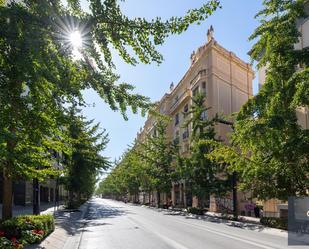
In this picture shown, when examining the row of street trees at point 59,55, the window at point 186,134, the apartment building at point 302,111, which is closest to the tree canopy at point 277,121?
the apartment building at point 302,111

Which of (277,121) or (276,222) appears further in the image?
(276,222)

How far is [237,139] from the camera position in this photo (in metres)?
20.8

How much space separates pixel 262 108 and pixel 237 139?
202cm

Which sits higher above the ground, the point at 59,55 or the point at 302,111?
the point at 302,111

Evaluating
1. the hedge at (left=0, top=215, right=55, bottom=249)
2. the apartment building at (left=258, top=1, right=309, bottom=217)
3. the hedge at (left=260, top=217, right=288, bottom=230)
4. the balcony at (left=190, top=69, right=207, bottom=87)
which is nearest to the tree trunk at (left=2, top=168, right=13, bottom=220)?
the hedge at (left=0, top=215, right=55, bottom=249)

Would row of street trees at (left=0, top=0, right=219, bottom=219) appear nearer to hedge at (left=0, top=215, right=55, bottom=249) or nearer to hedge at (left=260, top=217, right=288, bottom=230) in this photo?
hedge at (left=0, top=215, right=55, bottom=249)

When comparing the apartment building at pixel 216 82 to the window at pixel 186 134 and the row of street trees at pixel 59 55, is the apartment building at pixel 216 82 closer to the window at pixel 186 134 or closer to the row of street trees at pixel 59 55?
the window at pixel 186 134

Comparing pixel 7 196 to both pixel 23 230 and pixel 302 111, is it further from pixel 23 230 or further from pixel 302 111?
pixel 302 111

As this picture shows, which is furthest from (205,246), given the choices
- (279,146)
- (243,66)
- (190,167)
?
(243,66)

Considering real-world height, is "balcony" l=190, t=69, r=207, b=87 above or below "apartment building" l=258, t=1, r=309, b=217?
above

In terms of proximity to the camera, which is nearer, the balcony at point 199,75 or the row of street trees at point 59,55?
the row of street trees at point 59,55

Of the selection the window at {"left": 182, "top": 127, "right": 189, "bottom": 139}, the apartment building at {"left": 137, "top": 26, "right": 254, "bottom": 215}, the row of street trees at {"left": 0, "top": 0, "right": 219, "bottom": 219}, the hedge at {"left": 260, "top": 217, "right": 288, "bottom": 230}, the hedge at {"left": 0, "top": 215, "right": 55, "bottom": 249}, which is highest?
the apartment building at {"left": 137, "top": 26, "right": 254, "bottom": 215}

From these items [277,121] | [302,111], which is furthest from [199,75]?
[277,121]

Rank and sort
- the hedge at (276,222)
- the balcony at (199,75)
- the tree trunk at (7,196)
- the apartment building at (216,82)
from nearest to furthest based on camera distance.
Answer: the tree trunk at (7,196), the hedge at (276,222), the apartment building at (216,82), the balcony at (199,75)
